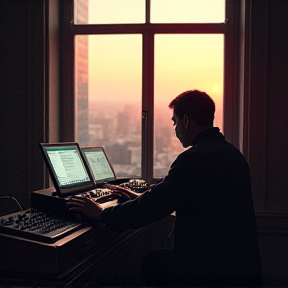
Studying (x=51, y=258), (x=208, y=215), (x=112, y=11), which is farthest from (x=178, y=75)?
(x=51, y=258)

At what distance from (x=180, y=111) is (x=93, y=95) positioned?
1.76 meters

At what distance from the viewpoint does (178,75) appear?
357cm

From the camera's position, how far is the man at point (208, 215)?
1804 mm

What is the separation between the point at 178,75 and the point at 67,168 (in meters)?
1.47

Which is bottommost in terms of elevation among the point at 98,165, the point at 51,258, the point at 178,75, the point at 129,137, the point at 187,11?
the point at 51,258

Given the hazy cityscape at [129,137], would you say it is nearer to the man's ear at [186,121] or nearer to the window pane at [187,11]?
the window pane at [187,11]

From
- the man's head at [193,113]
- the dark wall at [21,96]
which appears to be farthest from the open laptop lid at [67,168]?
the dark wall at [21,96]

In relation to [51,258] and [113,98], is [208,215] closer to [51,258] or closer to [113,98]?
[51,258]

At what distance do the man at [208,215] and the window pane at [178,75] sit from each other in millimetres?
1693

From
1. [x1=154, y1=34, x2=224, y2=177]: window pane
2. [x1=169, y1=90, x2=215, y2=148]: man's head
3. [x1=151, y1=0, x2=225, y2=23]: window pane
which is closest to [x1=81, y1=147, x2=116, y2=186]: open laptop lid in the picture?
[x1=154, y1=34, x2=224, y2=177]: window pane

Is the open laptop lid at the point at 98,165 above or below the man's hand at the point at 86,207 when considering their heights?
above

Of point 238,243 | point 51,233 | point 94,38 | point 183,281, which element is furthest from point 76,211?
point 94,38

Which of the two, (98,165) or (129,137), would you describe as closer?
(98,165)

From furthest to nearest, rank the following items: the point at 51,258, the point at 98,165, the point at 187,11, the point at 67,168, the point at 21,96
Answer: the point at 187,11
the point at 21,96
the point at 98,165
the point at 67,168
the point at 51,258
